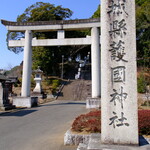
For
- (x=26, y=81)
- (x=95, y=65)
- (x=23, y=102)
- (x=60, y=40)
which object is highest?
(x=60, y=40)

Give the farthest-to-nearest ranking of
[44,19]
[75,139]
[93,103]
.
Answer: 1. [44,19]
2. [93,103]
3. [75,139]

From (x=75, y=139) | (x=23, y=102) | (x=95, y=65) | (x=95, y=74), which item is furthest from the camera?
(x=23, y=102)

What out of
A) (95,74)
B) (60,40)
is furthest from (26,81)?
(95,74)

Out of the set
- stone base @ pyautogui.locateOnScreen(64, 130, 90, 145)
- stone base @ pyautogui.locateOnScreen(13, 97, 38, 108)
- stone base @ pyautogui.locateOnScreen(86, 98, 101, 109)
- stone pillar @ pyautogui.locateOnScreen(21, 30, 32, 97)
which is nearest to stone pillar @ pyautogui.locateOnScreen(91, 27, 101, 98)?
stone base @ pyautogui.locateOnScreen(86, 98, 101, 109)

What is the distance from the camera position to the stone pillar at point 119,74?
141 inches

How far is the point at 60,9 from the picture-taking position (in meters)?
33.7

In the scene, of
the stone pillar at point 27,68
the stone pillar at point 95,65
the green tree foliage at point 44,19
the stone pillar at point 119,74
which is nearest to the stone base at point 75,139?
the stone pillar at point 119,74

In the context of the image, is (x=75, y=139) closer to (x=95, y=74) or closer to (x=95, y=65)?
(x=95, y=74)

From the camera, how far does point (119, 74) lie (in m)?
3.77

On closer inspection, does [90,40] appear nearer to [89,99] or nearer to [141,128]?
[89,99]

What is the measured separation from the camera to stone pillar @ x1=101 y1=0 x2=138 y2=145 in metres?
3.59

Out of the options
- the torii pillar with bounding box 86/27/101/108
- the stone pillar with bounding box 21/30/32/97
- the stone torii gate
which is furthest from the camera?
the stone pillar with bounding box 21/30/32/97

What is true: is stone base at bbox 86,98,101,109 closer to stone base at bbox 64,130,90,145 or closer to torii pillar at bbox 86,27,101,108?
torii pillar at bbox 86,27,101,108

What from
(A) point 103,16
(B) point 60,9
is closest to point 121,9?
(A) point 103,16
